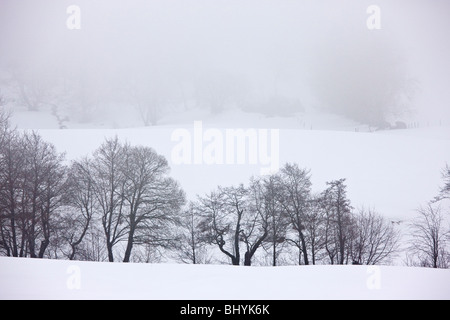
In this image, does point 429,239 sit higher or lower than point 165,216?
lower

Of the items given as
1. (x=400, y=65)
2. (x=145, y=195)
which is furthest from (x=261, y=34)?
(x=145, y=195)

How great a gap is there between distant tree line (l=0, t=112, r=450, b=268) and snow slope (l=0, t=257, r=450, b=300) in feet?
6.84

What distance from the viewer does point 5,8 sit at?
39.4ft

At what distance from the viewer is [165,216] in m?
14.5

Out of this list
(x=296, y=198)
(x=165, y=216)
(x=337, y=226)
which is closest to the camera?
(x=337, y=226)

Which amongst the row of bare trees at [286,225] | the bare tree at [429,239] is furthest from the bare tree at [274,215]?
the bare tree at [429,239]

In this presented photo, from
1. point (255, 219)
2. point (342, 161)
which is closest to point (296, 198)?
point (255, 219)

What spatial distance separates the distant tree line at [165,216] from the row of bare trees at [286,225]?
32mm

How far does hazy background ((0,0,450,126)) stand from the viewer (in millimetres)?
13195

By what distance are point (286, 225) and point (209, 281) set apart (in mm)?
4314

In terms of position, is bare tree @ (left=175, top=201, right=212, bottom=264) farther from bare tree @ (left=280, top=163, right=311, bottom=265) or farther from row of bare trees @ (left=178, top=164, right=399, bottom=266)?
bare tree @ (left=280, top=163, right=311, bottom=265)

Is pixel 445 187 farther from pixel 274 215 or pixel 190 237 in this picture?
pixel 190 237

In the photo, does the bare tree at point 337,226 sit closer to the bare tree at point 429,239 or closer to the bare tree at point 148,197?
the bare tree at point 429,239
